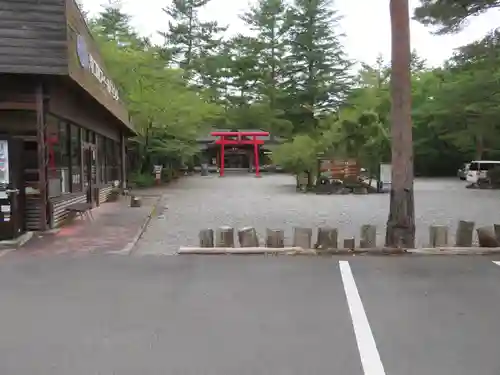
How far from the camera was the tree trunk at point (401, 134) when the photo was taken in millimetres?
9672

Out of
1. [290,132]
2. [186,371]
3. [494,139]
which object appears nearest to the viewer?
[186,371]


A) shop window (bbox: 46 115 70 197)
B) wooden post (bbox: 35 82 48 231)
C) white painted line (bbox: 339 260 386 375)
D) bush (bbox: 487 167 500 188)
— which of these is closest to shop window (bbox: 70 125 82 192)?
shop window (bbox: 46 115 70 197)

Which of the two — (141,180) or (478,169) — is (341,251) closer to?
(141,180)

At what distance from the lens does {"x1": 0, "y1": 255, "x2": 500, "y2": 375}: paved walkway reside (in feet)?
13.7

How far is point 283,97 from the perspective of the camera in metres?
49.8

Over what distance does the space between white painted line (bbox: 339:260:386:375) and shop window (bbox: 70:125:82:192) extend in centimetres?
1019

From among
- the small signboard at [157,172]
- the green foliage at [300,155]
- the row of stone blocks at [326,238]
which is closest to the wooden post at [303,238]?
the row of stone blocks at [326,238]

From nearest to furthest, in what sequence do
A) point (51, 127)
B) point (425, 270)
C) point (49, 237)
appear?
point (425, 270), point (49, 237), point (51, 127)

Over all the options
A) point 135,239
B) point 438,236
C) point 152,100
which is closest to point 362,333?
point 438,236

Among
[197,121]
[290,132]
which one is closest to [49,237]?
[197,121]

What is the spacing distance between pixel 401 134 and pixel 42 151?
6.96 m

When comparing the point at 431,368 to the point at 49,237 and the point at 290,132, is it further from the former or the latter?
the point at 290,132

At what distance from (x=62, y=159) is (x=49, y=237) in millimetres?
3623

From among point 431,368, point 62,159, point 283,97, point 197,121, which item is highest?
point 283,97
